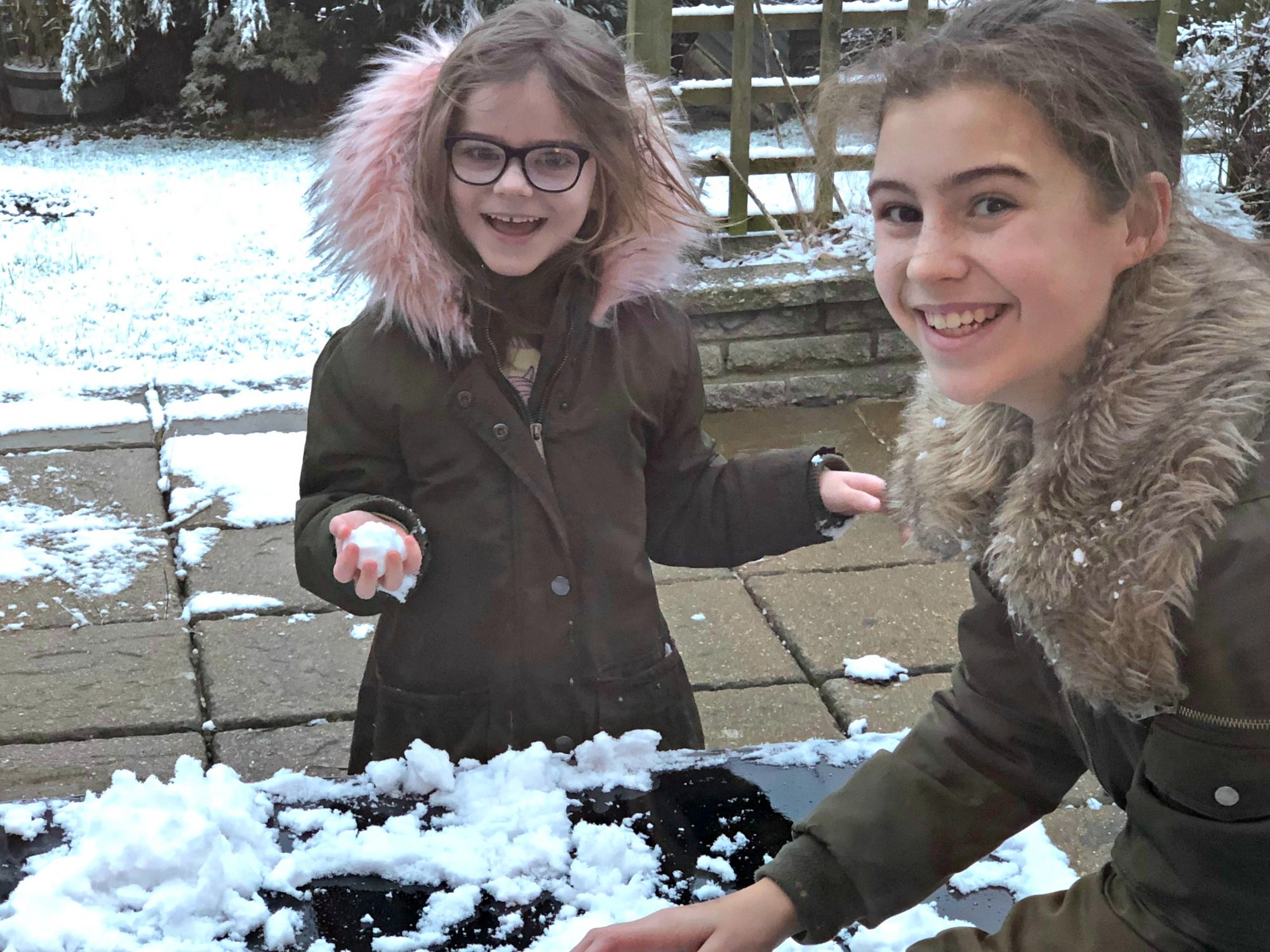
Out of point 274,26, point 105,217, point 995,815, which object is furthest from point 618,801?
point 274,26

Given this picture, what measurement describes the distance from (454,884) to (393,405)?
30.0 inches

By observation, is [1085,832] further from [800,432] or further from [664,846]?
[800,432]

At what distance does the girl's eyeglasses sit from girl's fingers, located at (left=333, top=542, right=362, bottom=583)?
22.3 inches

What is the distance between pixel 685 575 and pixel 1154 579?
2.65m

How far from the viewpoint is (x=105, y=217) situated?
7910 mm

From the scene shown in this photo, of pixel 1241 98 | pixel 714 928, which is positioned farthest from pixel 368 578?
pixel 1241 98

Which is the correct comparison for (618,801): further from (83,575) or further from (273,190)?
(273,190)

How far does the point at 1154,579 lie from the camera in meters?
1.18

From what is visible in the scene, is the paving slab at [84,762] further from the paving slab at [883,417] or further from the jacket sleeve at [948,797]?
the paving slab at [883,417]

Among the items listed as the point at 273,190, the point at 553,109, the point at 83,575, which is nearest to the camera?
the point at 553,109

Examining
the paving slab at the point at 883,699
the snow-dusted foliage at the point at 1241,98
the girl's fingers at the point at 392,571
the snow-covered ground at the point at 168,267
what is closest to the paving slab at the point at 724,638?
the paving slab at the point at 883,699

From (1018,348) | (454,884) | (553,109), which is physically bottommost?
(454,884)

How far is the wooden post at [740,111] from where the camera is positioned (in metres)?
4.82

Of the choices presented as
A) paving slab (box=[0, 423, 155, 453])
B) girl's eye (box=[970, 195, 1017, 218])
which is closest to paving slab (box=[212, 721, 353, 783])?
paving slab (box=[0, 423, 155, 453])
